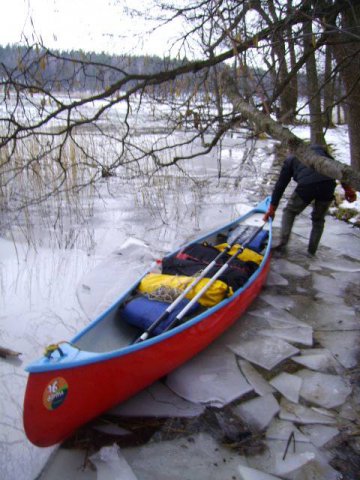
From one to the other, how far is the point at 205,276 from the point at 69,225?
2789 millimetres

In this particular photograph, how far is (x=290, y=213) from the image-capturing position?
4801 millimetres

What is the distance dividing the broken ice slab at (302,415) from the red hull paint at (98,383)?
0.72 m

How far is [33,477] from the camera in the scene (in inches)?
79.2

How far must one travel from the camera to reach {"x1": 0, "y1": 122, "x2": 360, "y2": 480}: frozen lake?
2123 millimetres

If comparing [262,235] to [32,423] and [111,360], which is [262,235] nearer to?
[111,360]

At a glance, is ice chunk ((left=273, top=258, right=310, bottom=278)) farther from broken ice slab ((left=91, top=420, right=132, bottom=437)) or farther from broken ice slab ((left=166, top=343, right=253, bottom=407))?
broken ice slab ((left=91, top=420, right=132, bottom=437))

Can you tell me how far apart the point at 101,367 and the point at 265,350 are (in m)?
1.38

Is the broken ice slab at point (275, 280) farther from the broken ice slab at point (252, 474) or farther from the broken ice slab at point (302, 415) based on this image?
the broken ice slab at point (252, 474)

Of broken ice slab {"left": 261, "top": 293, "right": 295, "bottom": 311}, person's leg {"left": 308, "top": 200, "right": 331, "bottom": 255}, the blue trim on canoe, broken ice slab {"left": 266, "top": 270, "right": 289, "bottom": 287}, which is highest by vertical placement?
person's leg {"left": 308, "top": 200, "right": 331, "bottom": 255}

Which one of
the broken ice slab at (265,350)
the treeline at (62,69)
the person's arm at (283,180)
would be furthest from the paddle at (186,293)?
the treeline at (62,69)

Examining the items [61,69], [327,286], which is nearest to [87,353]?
[61,69]

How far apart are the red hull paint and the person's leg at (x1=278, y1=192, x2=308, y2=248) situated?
2361mm

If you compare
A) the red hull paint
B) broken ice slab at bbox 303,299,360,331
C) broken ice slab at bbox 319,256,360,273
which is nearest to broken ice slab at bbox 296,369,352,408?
broken ice slab at bbox 303,299,360,331

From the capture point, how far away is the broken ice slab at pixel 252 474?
201cm
